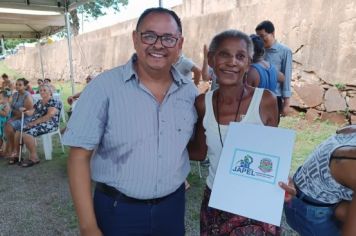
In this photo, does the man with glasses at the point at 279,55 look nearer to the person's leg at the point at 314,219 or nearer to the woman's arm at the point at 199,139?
the woman's arm at the point at 199,139

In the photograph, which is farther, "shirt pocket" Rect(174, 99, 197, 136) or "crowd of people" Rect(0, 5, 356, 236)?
"shirt pocket" Rect(174, 99, 197, 136)

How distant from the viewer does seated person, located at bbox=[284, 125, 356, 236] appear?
103 centimetres

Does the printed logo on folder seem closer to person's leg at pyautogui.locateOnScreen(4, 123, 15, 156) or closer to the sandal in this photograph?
the sandal

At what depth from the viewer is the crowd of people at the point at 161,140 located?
1.31 meters

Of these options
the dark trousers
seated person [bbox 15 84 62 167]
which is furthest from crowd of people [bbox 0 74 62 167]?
the dark trousers

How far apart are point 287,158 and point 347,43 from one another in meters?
5.64

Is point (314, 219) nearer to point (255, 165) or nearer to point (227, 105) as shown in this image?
point (255, 165)

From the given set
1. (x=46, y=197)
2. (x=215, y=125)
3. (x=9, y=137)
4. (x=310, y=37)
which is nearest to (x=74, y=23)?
(x=9, y=137)

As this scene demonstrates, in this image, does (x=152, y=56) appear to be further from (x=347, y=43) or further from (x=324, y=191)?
(x=347, y=43)

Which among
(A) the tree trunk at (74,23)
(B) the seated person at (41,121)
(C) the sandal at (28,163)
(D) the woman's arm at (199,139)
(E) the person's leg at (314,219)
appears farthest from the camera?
(A) the tree trunk at (74,23)

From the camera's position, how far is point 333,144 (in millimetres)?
1157

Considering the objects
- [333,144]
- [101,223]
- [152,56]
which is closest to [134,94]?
[152,56]

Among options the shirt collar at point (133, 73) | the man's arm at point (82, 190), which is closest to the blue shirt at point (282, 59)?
the shirt collar at point (133, 73)

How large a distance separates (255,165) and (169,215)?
0.50 metres
